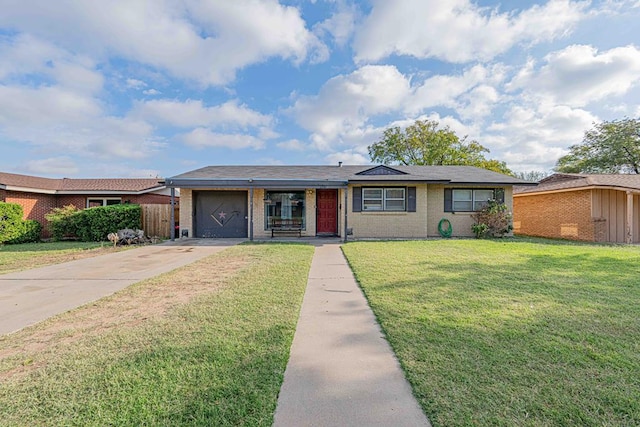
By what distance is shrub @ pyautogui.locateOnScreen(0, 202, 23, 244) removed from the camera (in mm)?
11945

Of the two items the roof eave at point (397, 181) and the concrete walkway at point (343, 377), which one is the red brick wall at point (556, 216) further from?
the concrete walkway at point (343, 377)

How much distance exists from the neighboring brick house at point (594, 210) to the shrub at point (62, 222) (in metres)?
24.4

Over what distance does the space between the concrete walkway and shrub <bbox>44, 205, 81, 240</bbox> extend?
1484cm

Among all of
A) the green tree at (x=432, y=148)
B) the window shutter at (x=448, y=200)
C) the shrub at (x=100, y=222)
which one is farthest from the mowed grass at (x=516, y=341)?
the green tree at (x=432, y=148)

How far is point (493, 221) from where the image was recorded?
534 inches

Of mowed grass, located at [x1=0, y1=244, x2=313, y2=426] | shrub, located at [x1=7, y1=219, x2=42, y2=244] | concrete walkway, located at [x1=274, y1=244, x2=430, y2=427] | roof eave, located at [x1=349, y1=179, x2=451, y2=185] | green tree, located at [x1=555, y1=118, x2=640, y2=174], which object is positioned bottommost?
concrete walkway, located at [x1=274, y1=244, x2=430, y2=427]

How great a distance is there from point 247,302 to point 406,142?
32.1m

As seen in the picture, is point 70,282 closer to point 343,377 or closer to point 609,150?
point 343,377

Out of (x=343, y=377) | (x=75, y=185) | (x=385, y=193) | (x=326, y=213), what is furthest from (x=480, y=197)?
(x=75, y=185)

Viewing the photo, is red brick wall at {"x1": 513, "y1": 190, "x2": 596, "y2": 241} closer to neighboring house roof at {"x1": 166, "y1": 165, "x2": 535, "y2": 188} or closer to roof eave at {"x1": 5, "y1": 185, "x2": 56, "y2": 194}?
neighboring house roof at {"x1": 166, "y1": 165, "x2": 535, "y2": 188}

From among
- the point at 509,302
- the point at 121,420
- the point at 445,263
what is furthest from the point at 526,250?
the point at 121,420

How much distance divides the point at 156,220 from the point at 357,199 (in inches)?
415

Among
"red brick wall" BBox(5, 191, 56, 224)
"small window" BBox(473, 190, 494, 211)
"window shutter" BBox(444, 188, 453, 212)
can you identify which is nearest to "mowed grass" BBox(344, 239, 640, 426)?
"window shutter" BBox(444, 188, 453, 212)

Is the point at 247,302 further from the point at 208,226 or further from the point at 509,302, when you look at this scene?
the point at 208,226
